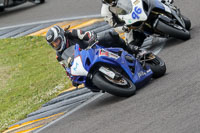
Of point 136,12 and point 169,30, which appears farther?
point 136,12

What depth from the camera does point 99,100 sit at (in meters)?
8.54

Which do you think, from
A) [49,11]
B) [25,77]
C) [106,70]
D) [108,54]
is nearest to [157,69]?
[108,54]

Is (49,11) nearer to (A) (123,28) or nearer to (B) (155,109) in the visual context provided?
(A) (123,28)

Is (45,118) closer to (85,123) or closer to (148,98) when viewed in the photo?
(85,123)

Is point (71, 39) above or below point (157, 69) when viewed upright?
above

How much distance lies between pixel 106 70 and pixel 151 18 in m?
3.13

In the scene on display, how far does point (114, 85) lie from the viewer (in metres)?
7.55

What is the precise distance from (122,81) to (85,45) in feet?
4.40

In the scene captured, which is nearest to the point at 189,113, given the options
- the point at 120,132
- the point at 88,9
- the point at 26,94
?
the point at 120,132

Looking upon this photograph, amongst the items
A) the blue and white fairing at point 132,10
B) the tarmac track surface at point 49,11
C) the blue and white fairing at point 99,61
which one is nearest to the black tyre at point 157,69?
the blue and white fairing at point 99,61

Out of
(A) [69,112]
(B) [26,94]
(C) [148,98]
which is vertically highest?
(C) [148,98]

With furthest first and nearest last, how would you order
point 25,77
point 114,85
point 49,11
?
point 49,11 < point 25,77 < point 114,85

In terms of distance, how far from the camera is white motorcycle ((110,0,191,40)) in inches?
400

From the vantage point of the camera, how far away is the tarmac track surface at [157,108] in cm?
583
